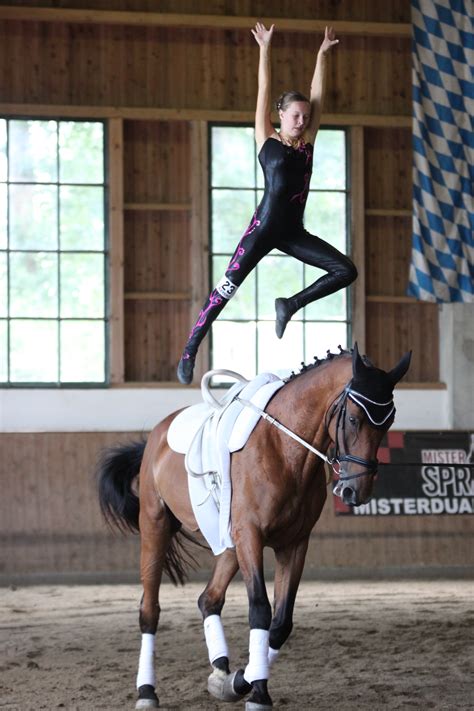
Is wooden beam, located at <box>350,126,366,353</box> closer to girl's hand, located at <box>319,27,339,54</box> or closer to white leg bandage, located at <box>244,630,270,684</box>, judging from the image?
girl's hand, located at <box>319,27,339,54</box>

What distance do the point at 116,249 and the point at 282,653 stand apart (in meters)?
4.41

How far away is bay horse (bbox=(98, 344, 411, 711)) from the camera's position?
3.82 meters

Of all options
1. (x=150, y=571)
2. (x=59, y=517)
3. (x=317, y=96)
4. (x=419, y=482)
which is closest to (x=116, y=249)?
(x=59, y=517)

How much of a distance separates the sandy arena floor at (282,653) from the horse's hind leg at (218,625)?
6.7 inches

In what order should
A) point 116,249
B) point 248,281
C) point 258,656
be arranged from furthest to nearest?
point 248,281 → point 116,249 → point 258,656

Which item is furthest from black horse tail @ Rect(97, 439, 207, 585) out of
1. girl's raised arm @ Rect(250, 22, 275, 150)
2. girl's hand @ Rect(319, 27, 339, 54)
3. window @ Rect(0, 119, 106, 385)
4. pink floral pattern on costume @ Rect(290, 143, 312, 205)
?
window @ Rect(0, 119, 106, 385)

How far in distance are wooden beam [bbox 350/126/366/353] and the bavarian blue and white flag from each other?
0.47 m

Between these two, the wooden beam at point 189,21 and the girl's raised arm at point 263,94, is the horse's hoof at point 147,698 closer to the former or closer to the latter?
the girl's raised arm at point 263,94

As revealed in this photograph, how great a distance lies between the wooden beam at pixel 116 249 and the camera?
921 centimetres

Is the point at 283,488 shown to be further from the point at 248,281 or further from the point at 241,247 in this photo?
the point at 248,281

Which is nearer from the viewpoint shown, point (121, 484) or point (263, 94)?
point (263, 94)

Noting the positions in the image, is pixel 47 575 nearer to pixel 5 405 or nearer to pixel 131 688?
pixel 5 405

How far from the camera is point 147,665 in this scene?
459 cm

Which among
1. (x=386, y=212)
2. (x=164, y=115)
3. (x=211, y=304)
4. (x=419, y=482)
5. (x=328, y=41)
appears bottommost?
(x=419, y=482)
